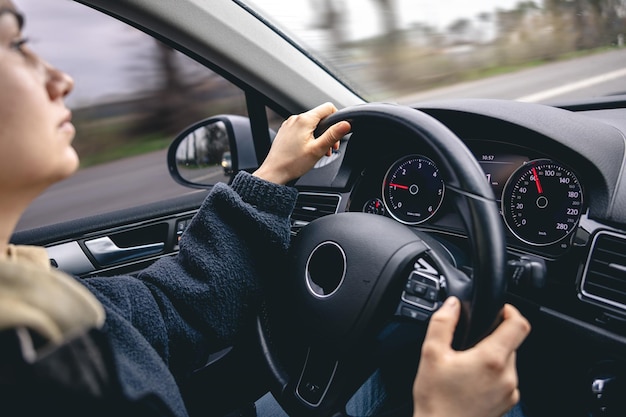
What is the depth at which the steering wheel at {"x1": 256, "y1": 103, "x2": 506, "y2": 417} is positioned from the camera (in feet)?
2.98

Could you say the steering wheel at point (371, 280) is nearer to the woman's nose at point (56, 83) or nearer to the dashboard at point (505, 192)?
the dashboard at point (505, 192)

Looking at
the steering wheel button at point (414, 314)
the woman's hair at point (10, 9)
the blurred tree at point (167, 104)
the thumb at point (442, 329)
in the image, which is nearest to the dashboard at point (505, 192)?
the steering wheel button at point (414, 314)

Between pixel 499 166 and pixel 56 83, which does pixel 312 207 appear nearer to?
pixel 499 166

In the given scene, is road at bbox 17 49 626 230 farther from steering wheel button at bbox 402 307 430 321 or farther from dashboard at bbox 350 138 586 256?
steering wheel button at bbox 402 307 430 321

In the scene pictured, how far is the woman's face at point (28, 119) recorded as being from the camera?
2.75ft

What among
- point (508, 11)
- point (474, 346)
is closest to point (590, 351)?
point (474, 346)

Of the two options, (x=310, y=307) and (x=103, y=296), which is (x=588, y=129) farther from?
(x=103, y=296)

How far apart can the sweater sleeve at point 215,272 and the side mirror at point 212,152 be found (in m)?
0.80

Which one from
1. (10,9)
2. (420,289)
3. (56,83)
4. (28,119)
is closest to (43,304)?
(28,119)

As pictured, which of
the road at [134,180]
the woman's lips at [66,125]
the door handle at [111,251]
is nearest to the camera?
the woman's lips at [66,125]

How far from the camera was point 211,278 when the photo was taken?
52.6 inches

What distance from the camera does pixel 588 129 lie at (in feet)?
4.81

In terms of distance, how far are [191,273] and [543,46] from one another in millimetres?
7768

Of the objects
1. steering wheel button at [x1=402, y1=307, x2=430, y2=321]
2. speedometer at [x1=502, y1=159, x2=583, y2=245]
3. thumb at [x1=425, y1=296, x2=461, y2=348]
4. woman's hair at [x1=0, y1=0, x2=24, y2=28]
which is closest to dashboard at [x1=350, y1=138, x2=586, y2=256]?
speedometer at [x1=502, y1=159, x2=583, y2=245]
